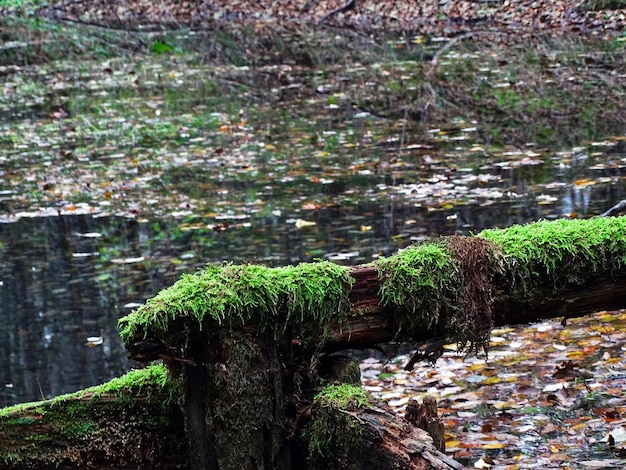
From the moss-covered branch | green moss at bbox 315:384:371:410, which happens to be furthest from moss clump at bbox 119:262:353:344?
green moss at bbox 315:384:371:410

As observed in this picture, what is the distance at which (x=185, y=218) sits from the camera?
1095 cm

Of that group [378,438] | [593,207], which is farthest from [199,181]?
[378,438]

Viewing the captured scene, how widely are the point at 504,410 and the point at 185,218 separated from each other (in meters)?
6.00

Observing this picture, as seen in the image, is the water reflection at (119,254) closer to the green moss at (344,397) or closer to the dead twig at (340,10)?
the green moss at (344,397)

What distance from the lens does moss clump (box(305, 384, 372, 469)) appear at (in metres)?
3.97

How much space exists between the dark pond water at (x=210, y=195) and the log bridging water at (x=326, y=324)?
3.05 metres

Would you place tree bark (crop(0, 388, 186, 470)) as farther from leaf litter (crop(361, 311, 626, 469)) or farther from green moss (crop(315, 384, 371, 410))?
leaf litter (crop(361, 311, 626, 469))

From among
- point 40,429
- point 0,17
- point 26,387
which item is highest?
point 0,17

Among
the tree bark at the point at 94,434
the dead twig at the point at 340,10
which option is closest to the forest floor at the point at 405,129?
the dead twig at the point at 340,10

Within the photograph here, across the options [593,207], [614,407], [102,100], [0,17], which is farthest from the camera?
[0,17]

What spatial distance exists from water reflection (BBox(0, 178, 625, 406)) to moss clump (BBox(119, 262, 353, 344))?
307cm

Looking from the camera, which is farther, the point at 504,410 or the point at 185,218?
the point at 185,218

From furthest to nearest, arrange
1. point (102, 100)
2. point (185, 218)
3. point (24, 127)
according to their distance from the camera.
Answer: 1. point (102, 100)
2. point (24, 127)
3. point (185, 218)

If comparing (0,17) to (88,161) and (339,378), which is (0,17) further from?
(339,378)
